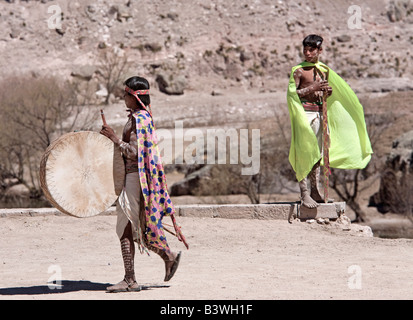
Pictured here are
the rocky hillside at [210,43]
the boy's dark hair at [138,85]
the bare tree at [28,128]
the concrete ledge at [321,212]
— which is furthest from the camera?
the rocky hillside at [210,43]

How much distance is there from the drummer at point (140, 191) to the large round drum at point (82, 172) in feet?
0.42

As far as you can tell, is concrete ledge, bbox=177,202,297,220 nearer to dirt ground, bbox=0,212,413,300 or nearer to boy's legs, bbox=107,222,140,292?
dirt ground, bbox=0,212,413,300

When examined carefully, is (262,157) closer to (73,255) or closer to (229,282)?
(73,255)

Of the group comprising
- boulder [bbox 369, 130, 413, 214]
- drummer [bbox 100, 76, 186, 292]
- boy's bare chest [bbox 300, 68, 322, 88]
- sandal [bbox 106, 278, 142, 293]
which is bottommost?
boulder [bbox 369, 130, 413, 214]

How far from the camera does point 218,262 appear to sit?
8.34m

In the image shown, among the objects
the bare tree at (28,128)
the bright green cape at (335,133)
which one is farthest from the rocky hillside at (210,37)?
the bright green cape at (335,133)

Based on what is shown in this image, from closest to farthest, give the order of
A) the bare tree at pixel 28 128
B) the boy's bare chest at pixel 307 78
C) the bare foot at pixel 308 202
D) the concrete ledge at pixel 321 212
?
the boy's bare chest at pixel 307 78
the bare foot at pixel 308 202
the concrete ledge at pixel 321 212
the bare tree at pixel 28 128

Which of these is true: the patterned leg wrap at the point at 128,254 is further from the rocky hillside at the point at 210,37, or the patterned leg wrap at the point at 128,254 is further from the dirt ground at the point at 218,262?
the rocky hillside at the point at 210,37

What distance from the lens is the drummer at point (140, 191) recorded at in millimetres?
6504

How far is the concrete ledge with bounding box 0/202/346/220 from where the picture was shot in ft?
33.7

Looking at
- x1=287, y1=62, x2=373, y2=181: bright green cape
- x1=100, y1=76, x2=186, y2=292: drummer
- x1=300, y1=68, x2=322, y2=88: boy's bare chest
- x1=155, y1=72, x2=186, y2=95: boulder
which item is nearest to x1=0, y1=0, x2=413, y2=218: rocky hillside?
x1=155, y1=72, x2=186, y2=95: boulder

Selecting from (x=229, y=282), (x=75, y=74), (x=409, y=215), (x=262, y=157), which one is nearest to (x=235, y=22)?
(x=75, y=74)

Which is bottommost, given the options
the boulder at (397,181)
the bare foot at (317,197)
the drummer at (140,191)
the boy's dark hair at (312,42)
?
the boulder at (397,181)

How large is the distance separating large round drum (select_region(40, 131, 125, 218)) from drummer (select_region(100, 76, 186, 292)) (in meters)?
0.13
